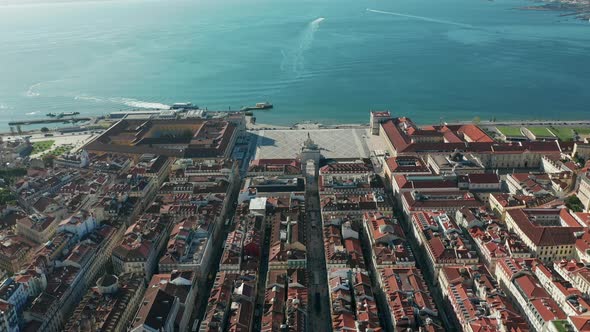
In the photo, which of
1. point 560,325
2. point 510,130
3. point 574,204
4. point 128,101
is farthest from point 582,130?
point 128,101

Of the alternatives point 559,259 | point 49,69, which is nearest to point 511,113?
point 559,259

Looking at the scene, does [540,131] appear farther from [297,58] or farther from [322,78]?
[297,58]

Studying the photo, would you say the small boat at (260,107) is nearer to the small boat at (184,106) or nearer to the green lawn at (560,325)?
the small boat at (184,106)

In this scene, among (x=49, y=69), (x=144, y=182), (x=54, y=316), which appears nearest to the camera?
(x=54, y=316)

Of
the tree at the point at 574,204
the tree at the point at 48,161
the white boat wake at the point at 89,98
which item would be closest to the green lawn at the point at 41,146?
the tree at the point at 48,161

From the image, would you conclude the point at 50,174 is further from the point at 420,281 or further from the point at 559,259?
the point at 559,259
